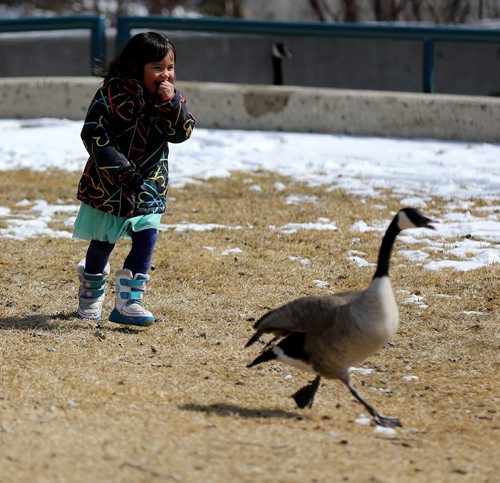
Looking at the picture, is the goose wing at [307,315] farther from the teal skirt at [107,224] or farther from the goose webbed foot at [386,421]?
the teal skirt at [107,224]

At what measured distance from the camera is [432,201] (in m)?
8.98

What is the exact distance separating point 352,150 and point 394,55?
430 cm

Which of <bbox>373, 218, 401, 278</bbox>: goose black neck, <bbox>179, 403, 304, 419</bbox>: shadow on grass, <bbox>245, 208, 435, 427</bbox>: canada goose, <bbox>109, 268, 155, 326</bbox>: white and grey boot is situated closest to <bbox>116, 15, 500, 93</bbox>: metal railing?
<bbox>109, 268, 155, 326</bbox>: white and grey boot

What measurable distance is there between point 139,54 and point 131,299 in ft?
4.17

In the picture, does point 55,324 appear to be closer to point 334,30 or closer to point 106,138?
point 106,138

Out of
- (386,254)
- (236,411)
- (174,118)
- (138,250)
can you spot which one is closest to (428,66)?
(174,118)

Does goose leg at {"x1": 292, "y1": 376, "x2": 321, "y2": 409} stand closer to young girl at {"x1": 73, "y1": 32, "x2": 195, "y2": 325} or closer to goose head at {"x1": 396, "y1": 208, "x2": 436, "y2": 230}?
goose head at {"x1": 396, "y1": 208, "x2": 436, "y2": 230}

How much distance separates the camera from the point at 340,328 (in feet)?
14.4

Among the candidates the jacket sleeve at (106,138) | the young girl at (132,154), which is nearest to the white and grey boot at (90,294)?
→ the young girl at (132,154)

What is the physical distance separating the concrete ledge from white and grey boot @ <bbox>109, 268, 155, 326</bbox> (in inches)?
243

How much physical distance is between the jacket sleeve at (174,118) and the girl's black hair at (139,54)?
0.20 metres

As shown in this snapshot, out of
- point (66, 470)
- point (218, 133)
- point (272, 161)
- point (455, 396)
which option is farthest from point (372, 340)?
point (218, 133)

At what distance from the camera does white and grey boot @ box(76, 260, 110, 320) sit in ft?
19.3

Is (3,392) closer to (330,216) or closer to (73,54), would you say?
(330,216)
